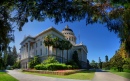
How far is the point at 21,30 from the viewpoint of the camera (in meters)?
7.90

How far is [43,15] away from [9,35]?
66.6 inches

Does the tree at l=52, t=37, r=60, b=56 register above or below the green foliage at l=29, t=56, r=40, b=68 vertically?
above

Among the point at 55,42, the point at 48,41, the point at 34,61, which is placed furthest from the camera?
the point at 55,42

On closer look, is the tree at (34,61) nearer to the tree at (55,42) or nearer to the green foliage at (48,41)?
the green foliage at (48,41)

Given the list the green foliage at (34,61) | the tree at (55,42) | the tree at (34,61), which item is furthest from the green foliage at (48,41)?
the green foliage at (34,61)

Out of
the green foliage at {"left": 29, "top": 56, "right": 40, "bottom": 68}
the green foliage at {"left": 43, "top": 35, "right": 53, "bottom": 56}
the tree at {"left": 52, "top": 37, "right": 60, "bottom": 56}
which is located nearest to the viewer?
the green foliage at {"left": 29, "top": 56, "right": 40, "bottom": 68}

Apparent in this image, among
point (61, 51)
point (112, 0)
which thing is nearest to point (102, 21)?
point (112, 0)

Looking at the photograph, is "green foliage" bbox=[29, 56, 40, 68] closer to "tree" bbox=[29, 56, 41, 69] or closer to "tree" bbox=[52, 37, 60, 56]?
"tree" bbox=[29, 56, 41, 69]

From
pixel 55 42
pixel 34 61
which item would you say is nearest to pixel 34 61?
pixel 34 61

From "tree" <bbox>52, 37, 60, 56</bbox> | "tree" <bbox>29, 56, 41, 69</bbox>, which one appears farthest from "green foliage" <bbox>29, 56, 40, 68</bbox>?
"tree" <bbox>52, 37, 60, 56</bbox>

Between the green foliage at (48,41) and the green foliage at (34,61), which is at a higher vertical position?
the green foliage at (48,41)

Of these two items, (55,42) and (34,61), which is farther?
(55,42)

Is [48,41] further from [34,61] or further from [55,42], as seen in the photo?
[34,61]

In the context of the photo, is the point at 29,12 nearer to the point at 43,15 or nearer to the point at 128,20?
the point at 43,15
